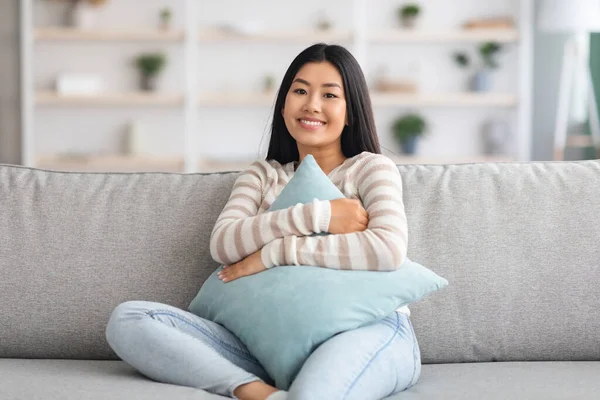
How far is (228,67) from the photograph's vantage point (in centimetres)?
593

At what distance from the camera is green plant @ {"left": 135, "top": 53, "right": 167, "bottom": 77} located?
5762mm

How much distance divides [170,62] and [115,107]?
1.73ft

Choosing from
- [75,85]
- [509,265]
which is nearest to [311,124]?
[509,265]

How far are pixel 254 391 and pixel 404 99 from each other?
14.9ft

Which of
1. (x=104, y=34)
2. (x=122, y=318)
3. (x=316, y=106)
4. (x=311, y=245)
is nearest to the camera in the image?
(x=122, y=318)

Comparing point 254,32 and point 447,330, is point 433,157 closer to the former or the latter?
point 254,32

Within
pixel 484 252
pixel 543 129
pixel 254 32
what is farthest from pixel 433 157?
pixel 484 252

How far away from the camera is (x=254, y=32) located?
573 cm

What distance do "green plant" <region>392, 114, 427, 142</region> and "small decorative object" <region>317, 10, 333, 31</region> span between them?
86 cm

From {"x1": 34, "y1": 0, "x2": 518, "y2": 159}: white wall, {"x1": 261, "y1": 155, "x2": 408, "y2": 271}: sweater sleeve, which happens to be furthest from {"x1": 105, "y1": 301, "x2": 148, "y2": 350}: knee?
{"x1": 34, "y1": 0, "x2": 518, "y2": 159}: white wall

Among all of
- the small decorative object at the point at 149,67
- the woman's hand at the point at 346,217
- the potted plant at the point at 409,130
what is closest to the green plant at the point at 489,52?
the potted plant at the point at 409,130

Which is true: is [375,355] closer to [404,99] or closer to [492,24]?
[404,99]

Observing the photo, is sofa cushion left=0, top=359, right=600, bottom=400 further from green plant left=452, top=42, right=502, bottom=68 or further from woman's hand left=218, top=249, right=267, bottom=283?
green plant left=452, top=42, right=502, bottom=68

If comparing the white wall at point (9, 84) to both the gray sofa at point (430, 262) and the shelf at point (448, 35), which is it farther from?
the gray sofa at point (430, 262)
